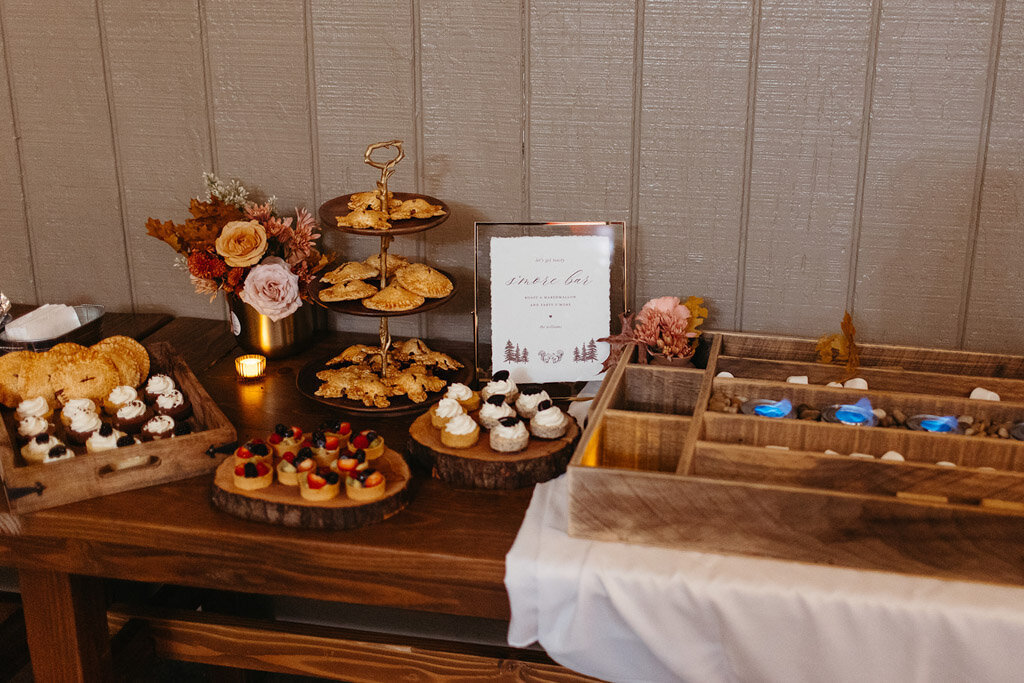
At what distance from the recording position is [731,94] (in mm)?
1742

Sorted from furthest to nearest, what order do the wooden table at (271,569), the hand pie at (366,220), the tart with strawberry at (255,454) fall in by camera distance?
the hand pie at (366,220) → the tart with strawberry at (255,454) → the wooden table at (271,569)

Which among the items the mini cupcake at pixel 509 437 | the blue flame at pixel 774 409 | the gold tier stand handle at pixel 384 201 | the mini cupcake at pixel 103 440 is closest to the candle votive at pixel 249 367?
the gold tier stand handle at pixel 384 201

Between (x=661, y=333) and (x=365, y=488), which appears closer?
(x=365, y=488)

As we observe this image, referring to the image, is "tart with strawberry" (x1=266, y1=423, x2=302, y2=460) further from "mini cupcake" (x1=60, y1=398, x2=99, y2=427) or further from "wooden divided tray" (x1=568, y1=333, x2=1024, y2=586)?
"wooden divided tray" (x1=568, y1=333, x2=1024, y2=586)

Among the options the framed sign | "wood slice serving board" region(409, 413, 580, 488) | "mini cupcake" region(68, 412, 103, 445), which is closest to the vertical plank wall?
the framed sign

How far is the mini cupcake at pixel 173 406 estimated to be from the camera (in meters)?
1.59

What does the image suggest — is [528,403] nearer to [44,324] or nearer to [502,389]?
[502,389]

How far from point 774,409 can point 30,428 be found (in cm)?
118

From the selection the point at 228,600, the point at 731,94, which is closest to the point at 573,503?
the point at 731,94

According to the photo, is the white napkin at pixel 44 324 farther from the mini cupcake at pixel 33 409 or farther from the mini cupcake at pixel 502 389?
the mini cupcake at pixel 502 389

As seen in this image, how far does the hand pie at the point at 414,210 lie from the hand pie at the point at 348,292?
0.14 m

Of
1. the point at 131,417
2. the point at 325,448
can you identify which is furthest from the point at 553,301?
the point at 131,417

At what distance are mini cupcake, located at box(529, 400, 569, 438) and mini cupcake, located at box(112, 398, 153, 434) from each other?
0.65 meters

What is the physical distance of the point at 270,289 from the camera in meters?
1.73
